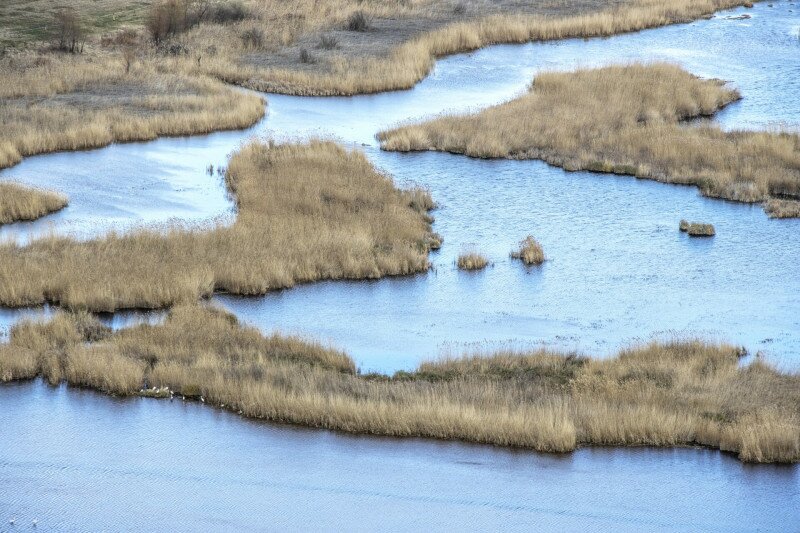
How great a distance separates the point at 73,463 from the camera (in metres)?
16.9

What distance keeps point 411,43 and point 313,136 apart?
1514cm

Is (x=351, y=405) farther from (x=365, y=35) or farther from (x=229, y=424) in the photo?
(x=365, y=35)

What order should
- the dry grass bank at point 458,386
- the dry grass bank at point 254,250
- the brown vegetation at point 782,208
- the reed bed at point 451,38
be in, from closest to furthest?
1. the dry grass bank at point 458,386
2. the dry grass bank at point 254,250
3. the brown vegetation at point 782,208
4. the reed bed at point 451,38

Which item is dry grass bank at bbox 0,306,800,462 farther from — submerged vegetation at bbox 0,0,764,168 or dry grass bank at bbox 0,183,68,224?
submerged vegetation at bbox 0,0,764,168

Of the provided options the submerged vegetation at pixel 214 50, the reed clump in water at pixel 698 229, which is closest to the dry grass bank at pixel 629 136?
the reed clump in water at pixel 698 229

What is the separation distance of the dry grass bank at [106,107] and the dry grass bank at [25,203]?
358 centimetres

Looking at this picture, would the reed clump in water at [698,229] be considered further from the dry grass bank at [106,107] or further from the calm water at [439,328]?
the dry grass bank at [106,107]

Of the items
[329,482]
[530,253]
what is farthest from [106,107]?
[329,482]

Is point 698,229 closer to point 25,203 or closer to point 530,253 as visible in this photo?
point 530,253

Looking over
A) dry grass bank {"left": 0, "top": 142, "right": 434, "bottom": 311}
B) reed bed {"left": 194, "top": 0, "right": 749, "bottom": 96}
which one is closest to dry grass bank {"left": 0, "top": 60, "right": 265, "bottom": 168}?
reed bed {"left": 194, "top": 0, "right": 749, "bottom": 96}

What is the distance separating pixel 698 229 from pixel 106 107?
1981 centimetres

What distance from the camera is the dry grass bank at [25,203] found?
92.5 ft

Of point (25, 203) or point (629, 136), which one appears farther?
point (629, 136)

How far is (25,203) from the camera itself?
28.4 m
